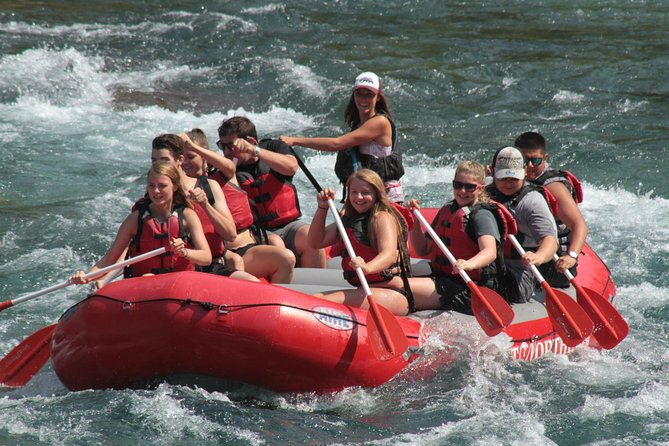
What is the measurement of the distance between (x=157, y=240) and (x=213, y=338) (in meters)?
0.78

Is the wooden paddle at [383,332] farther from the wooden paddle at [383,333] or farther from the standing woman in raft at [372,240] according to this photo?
the standing woman in raft at [372,240]

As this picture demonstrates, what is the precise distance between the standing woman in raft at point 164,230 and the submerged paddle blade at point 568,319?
2.04 m

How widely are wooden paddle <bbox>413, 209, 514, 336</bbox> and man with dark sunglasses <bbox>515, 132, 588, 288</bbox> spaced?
24.4 inches

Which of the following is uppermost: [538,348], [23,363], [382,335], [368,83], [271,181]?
[368,83]

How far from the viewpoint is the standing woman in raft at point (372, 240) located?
5.65 m

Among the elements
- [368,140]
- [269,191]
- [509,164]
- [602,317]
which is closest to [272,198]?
[269,191]

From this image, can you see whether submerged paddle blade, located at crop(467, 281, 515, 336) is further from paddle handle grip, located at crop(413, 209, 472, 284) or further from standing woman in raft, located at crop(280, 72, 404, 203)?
standing woman in raft, located at crop(280, 72, 404, 203)

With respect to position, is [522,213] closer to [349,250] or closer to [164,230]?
[349,250]

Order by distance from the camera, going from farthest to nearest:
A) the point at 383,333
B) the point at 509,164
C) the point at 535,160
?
the point at 535,160 < the point at 509,164 < the point at 383,333

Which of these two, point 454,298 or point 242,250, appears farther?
point 242,250

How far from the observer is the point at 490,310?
217 inches

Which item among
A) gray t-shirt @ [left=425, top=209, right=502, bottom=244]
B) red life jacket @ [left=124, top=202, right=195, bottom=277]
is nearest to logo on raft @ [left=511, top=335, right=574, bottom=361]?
gray t-shirt @ [left=425, top=209, right=502, bottom=244]

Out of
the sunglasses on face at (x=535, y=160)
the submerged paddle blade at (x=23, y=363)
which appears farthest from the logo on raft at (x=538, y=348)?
the submerged paddle blade at (x=23, y=363)

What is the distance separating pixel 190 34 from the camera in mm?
15758
